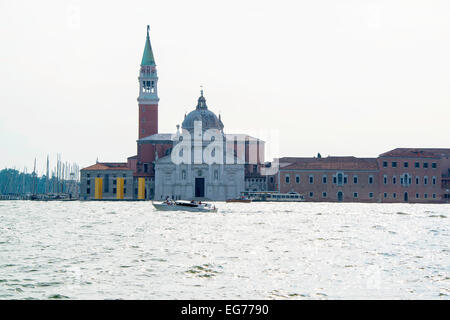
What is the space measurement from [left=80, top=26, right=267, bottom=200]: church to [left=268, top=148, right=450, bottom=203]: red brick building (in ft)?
22.3

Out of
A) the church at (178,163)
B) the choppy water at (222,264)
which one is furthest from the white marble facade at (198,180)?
the choppy water at (222,264)

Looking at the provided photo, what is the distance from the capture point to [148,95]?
92.1 m

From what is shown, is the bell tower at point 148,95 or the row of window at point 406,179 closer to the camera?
the row of window at point 406,179

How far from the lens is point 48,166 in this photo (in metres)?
104

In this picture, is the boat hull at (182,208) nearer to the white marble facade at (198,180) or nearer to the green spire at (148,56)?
the white marble facade at (198,180)

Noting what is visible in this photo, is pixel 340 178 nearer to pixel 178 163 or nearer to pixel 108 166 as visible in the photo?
pixel 178 163

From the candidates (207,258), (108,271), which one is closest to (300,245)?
(207,258)

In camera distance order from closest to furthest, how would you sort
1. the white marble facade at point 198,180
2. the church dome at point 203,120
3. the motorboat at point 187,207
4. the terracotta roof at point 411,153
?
1. the motorboat at point 187,207
2. the terracotta roof at point 411,153
3. the white marble facade at point 198,180
4. the church dome at point 203,120

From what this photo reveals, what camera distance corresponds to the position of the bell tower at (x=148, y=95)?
91344mm

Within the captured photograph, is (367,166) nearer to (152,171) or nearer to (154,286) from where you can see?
(152,171)

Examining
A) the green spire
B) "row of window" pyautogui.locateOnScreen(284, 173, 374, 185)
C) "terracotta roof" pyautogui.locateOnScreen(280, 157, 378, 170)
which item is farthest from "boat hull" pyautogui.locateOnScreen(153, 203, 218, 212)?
the green spire

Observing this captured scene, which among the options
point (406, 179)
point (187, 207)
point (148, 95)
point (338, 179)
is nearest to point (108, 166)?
point (148, 95)

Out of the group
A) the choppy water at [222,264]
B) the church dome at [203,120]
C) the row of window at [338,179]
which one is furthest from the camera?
the church dome at [203,120]
